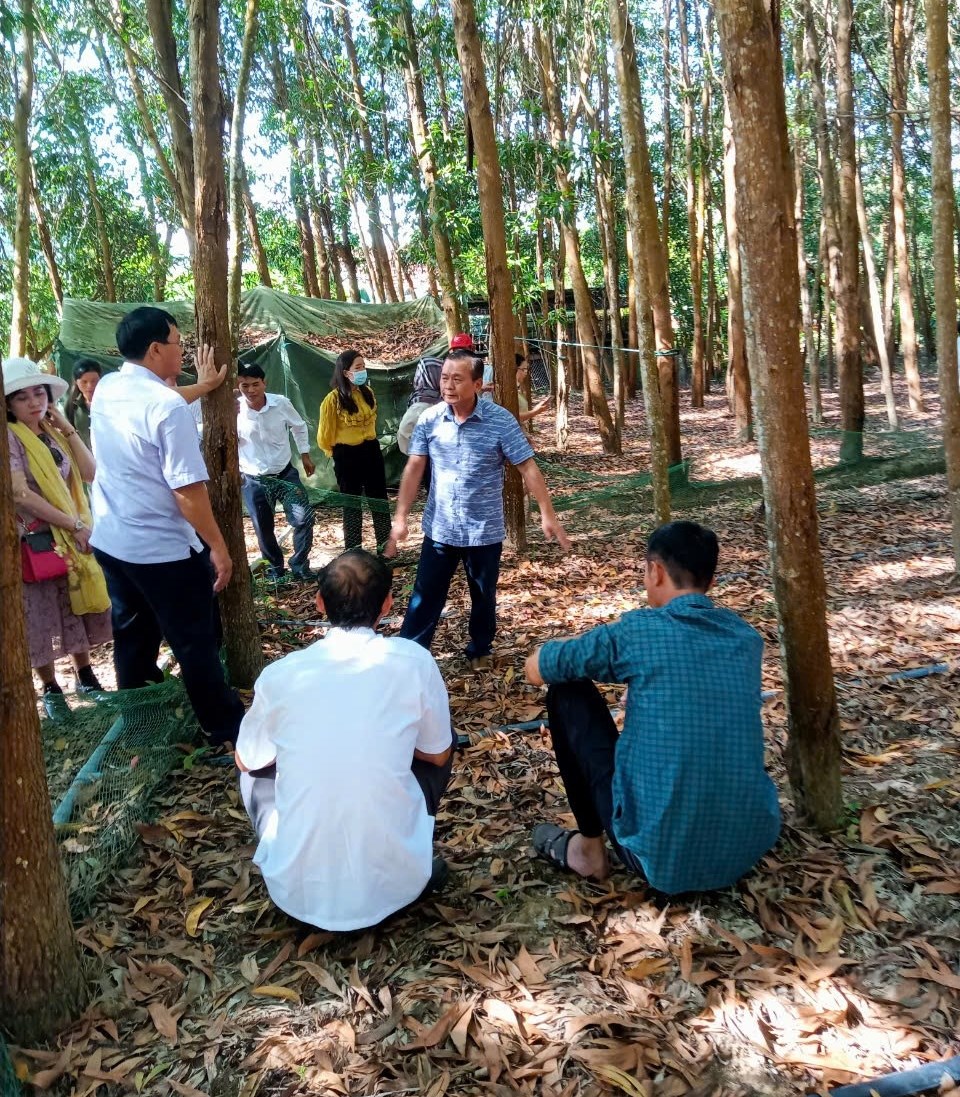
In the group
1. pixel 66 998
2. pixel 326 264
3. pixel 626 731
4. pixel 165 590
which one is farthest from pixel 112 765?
pixel 326 264

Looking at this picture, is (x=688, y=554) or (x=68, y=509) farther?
(x=68, y=509)

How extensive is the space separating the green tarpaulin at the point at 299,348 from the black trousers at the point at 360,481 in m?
3.11

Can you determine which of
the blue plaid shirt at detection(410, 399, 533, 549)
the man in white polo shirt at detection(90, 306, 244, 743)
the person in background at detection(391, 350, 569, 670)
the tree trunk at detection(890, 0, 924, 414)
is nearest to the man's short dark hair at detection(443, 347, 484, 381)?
the person in background at detection(391, 350, 569, 670)

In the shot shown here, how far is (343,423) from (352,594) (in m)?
4.83

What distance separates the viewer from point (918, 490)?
28.5 feet

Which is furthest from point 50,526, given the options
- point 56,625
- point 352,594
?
point 352,594

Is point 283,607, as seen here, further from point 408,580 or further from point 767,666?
point 767,666

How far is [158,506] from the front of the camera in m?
3.46

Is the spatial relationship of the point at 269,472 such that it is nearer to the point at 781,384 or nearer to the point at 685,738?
the point at 781,384

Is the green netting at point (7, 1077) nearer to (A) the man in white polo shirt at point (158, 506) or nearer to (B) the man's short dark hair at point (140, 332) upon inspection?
(A) the man in white polo shirt at point (158, 506)

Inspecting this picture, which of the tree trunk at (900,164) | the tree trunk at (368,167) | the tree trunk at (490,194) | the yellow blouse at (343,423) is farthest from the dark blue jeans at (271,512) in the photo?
the tree trunk at (900,164)

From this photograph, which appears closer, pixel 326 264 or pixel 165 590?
pixel 165 590

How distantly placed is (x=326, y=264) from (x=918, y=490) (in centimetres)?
1631

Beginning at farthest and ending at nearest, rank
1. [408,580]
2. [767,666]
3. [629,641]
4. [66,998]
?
1. [408,580]
2. [767,666]
3. [629,641]
4. [66,998]
